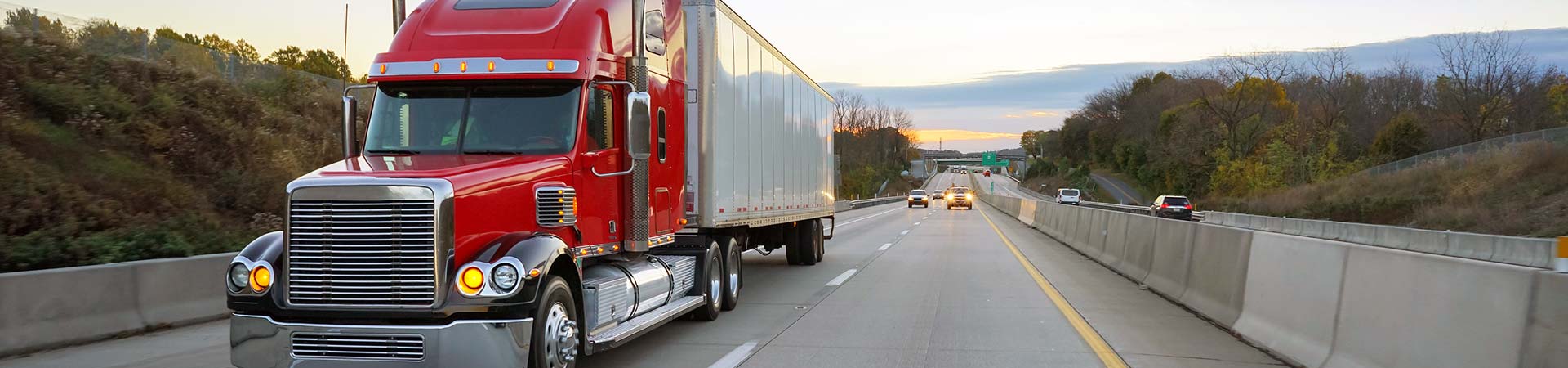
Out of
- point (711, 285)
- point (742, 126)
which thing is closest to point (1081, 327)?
point (711, 285)

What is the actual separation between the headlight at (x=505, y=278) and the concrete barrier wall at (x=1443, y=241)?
12236mm

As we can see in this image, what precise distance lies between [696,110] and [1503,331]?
7019mm

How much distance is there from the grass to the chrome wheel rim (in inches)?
1330

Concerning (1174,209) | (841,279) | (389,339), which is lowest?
(1174,209)

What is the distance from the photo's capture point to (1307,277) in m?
8.35

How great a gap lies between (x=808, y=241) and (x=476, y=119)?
36.9 feet

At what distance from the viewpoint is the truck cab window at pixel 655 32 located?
913 centimetres

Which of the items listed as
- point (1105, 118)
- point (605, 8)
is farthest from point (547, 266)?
point (1105, 118)

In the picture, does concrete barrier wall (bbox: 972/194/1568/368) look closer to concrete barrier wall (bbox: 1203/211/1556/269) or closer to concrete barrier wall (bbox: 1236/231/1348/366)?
concrete barrier wall (bbox: 1236/231/1348/366)

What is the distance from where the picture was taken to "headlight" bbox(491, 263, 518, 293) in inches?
240

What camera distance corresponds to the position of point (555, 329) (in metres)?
6.66

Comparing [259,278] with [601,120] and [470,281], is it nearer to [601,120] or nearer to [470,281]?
[470,281]

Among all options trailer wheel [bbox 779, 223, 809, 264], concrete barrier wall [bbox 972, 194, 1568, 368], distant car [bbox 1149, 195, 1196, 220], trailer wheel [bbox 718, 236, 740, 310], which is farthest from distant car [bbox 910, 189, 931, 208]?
trailer wheel [bbox 718, 236, 740, 310]

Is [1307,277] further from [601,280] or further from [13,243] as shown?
[13,243]
